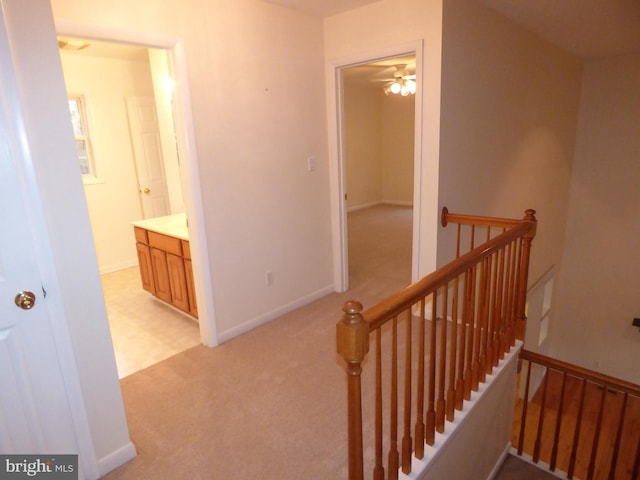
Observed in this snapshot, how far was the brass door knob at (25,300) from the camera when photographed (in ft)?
4.66

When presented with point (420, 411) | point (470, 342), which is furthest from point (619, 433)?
point (420, 411)

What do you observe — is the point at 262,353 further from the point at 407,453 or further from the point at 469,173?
the point at 469,173

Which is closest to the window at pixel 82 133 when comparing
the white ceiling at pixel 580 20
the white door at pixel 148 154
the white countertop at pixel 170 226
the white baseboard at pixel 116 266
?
the white door at pixel 148 154

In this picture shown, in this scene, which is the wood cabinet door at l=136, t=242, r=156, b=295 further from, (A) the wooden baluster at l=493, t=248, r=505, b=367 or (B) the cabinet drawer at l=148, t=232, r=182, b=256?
(A) the wooden baluster at l=493, t=248, r=505, b=367

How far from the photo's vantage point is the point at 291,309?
10.9 feet

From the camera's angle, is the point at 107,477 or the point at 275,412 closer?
the point at 107,477

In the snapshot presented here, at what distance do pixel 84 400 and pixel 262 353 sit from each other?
3.92 feet

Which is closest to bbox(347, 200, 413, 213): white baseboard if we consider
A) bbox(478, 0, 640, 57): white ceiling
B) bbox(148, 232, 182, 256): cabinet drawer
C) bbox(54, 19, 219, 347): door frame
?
bbox(478, 0, 640, 57): white ceiling

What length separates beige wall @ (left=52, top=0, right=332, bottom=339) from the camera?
8.03 ft

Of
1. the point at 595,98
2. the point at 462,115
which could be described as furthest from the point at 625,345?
the point at 462,115

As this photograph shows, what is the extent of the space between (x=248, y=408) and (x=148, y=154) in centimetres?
387

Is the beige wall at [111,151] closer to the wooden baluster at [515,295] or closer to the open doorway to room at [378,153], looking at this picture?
the open doorway to room at [378,153]

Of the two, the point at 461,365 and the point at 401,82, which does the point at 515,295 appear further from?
the point at 401,82

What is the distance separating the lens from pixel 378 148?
893 cm
